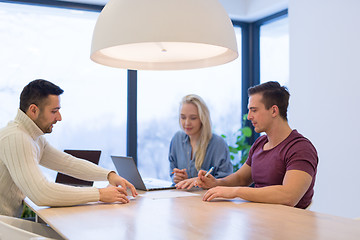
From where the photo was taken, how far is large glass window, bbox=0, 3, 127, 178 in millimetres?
4254

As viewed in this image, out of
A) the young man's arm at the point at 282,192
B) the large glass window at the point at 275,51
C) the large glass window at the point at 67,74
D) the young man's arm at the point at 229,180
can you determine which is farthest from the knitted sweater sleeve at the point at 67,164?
the large glass window at the point at 275,51

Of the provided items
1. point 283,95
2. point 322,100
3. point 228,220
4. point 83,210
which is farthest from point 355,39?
point 83,210

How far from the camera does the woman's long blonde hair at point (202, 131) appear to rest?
10.7 feet

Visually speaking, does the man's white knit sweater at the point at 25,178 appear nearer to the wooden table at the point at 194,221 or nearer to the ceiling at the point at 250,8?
the wooden table at the point at 194,221

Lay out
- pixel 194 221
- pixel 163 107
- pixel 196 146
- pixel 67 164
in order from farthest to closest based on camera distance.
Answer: pixel 163 107
pixel 196 146
pixel 67 164
pixel 194 221

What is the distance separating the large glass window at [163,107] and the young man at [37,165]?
221cm

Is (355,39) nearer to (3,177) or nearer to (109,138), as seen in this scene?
(109,138)

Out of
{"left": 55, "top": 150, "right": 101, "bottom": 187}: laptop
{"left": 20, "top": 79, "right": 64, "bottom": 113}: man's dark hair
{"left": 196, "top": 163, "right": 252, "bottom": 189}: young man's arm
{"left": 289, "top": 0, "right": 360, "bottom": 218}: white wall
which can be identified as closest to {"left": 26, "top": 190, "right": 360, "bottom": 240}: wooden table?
{"left": 196, "top": 163, "right": 252, "bottom": 189}: young man's arm

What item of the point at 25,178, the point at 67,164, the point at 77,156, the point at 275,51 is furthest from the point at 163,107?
the point at 25,178

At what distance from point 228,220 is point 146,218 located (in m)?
0.37

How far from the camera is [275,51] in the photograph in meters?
5.06

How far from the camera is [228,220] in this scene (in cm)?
178

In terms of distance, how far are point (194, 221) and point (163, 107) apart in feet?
10.7

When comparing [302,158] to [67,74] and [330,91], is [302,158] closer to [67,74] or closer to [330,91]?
[330,91]
